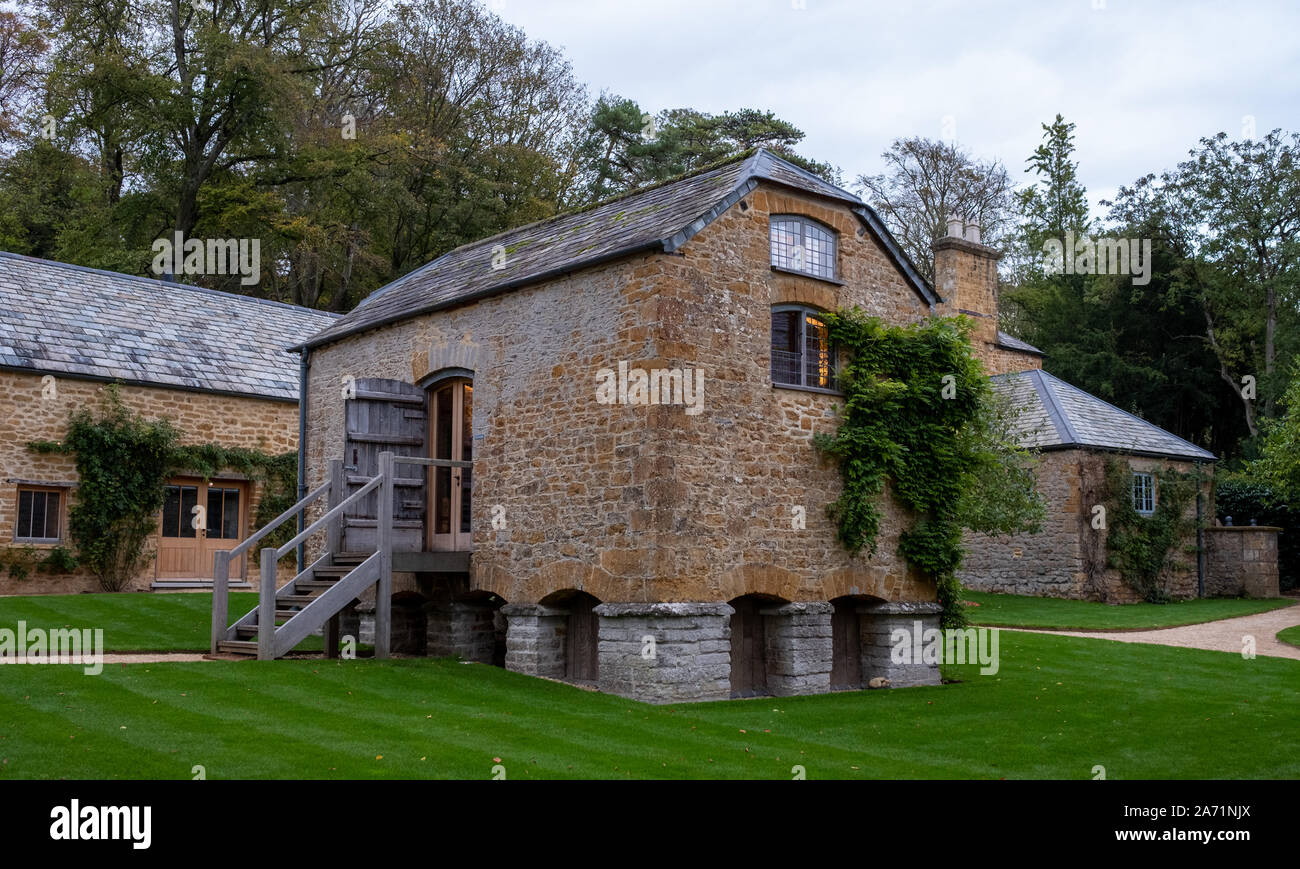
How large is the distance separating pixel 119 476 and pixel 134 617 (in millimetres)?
5746

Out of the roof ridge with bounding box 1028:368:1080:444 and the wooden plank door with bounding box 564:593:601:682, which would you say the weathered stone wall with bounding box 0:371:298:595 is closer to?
the wooden plank door with bounding box 564:593:601:682

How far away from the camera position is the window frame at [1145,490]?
90.0 feet

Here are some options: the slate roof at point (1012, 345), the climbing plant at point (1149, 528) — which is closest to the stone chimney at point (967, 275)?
the slate roof at point (1012, 345)

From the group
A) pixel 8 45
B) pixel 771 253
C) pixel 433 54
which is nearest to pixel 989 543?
pixel 771 253

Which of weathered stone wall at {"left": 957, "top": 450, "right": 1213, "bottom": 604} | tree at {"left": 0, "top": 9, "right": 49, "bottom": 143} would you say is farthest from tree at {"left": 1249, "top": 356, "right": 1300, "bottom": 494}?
tree at {"left": 0, "top": 9, "right": 49, "bottom": 143}

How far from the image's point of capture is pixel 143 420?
73.4ft

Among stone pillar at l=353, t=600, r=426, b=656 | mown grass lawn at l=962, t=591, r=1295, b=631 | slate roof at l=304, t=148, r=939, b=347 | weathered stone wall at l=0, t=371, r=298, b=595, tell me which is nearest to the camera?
slate roof at l=304, t=148, r=939, b=347

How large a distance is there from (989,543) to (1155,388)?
16.0m

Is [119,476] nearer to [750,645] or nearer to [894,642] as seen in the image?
[750,645]

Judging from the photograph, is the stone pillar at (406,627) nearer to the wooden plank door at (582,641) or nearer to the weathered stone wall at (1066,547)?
the wooden plank door at (582,641)

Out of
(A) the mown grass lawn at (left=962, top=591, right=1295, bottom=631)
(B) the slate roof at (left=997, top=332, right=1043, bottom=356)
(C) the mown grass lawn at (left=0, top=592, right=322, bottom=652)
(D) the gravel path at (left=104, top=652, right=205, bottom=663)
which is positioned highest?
(B) the slate roof at (left=997, top=332, right=1043, bottom=356)

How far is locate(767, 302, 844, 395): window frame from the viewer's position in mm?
13758

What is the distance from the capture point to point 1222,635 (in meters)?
20.8

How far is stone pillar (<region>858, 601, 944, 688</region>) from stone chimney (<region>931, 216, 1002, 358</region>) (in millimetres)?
15863
